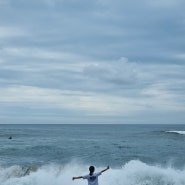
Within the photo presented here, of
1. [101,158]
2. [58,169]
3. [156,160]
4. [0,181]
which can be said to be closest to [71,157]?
[101,158]

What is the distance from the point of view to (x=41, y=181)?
23.0 metres

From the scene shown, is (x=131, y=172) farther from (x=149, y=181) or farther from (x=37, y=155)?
(x=37, y=155)

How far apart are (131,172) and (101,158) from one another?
1572 cm

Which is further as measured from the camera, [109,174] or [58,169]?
[58,169]

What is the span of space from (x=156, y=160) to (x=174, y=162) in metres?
2.29

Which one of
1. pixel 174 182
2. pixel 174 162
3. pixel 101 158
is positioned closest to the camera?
pixel 174 182

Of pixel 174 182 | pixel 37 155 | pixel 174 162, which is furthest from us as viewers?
pixel 37 155

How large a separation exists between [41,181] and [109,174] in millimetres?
3871

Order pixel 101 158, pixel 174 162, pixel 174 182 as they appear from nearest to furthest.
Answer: pixel 174 182
pixel 174 162
pixel 101 158

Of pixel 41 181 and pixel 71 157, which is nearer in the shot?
pixel 41 181

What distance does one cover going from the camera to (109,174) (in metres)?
23.0

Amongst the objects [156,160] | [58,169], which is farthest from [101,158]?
[58,169]

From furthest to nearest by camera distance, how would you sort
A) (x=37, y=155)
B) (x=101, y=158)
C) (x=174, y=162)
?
(x=37, y=155) → (x=101, y=158) → (x=174, y=162)

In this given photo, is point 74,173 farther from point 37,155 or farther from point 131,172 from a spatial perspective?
point 37,155
